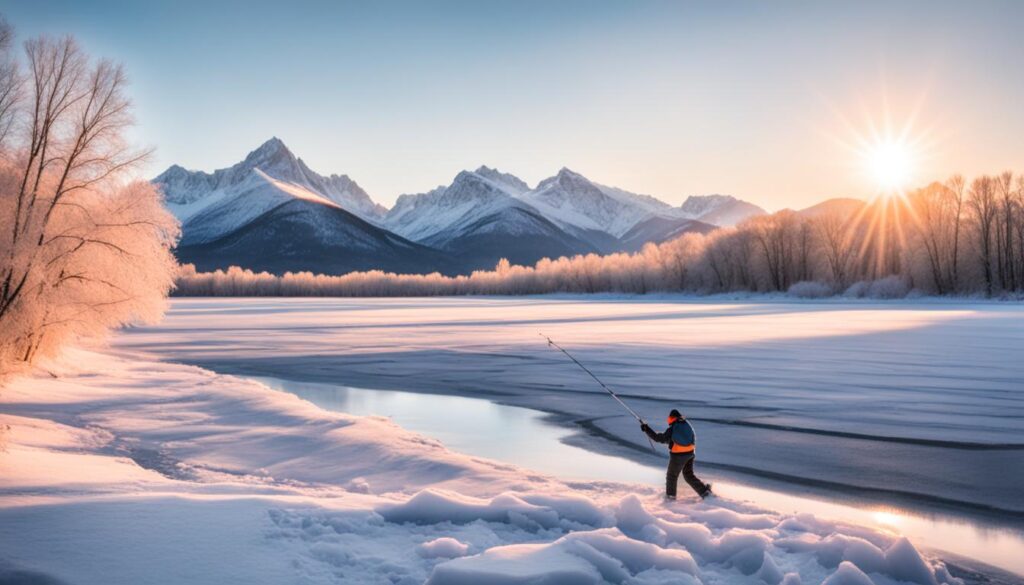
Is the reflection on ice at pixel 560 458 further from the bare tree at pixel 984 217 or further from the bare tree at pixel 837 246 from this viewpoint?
the bare tree at pixel 837 246

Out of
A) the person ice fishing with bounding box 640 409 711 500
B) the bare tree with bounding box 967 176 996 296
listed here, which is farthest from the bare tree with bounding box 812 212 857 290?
the person ice fishing with bounding box 640 409 711 500

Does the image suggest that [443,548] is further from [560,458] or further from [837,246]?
[837,246]

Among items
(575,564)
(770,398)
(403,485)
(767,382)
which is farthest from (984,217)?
(575,564)

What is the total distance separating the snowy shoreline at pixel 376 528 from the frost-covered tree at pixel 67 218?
28.4ft

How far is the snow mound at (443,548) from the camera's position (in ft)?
19.0

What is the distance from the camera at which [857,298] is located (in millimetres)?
86375

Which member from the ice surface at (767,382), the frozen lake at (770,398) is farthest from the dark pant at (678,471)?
the ice surface at (767,382)

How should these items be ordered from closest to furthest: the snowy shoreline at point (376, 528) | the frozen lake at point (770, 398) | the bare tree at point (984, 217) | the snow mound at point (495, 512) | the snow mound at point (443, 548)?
the snowy shoreline at point (376, 528) < the snow mound at point (443, 548) < the snow mound at point (495, 512) < the frozen lake at point (770, 398) < the bare tree at point (984, 217)

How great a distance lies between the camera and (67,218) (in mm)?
18812

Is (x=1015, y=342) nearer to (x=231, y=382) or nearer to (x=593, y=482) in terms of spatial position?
(x=593, y=482)

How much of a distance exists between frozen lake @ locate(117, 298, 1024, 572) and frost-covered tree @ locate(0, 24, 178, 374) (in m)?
4.78

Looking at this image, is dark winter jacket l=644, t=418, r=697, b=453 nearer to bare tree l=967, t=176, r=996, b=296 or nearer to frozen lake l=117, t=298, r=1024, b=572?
frozen lake l=117, t=298, r=1024, b=572

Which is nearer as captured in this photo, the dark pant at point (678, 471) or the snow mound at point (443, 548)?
the snow mound at point (443, 548)

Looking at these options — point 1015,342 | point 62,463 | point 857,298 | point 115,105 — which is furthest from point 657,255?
point 62,463
